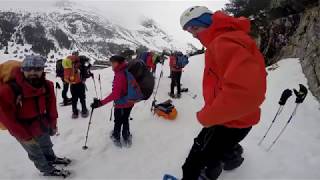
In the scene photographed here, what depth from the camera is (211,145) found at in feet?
13.8

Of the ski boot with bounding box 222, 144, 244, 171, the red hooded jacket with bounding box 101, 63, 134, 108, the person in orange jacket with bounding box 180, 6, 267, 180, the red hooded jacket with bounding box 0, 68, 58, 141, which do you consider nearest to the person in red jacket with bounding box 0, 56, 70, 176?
the red hooded jacket with bounding box 0, 68, 58, 141

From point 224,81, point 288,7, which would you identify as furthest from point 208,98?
point 288,7

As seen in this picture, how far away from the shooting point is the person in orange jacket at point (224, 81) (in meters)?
3.31

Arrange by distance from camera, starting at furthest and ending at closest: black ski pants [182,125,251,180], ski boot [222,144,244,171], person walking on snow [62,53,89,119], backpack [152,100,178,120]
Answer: backpack [152,100,178,120], person walking on snow [62,53,89,119], ski boot [222,144,244,171], black ski pants [182,125,251,180]

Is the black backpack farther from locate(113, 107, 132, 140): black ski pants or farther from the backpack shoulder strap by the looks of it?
the backpack shoulder strap

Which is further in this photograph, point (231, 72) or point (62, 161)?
point (62, 161)

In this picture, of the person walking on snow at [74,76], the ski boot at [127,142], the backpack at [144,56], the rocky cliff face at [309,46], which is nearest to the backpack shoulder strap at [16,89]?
the ski boot at [127,142]

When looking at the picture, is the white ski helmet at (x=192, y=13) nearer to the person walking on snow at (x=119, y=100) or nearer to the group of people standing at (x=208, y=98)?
the group of people standing at (x=208, y=98)

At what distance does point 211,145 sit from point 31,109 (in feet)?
10.9

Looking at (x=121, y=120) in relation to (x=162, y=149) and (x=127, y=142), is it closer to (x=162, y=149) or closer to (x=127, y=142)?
(x=127, y=142)

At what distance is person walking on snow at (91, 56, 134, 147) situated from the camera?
6.59 m

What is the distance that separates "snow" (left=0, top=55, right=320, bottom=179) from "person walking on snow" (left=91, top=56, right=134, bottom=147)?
1.18 ft

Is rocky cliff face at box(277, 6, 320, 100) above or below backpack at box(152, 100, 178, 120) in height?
above

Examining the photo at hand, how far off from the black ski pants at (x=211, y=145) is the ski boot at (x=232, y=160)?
107 centimetres
